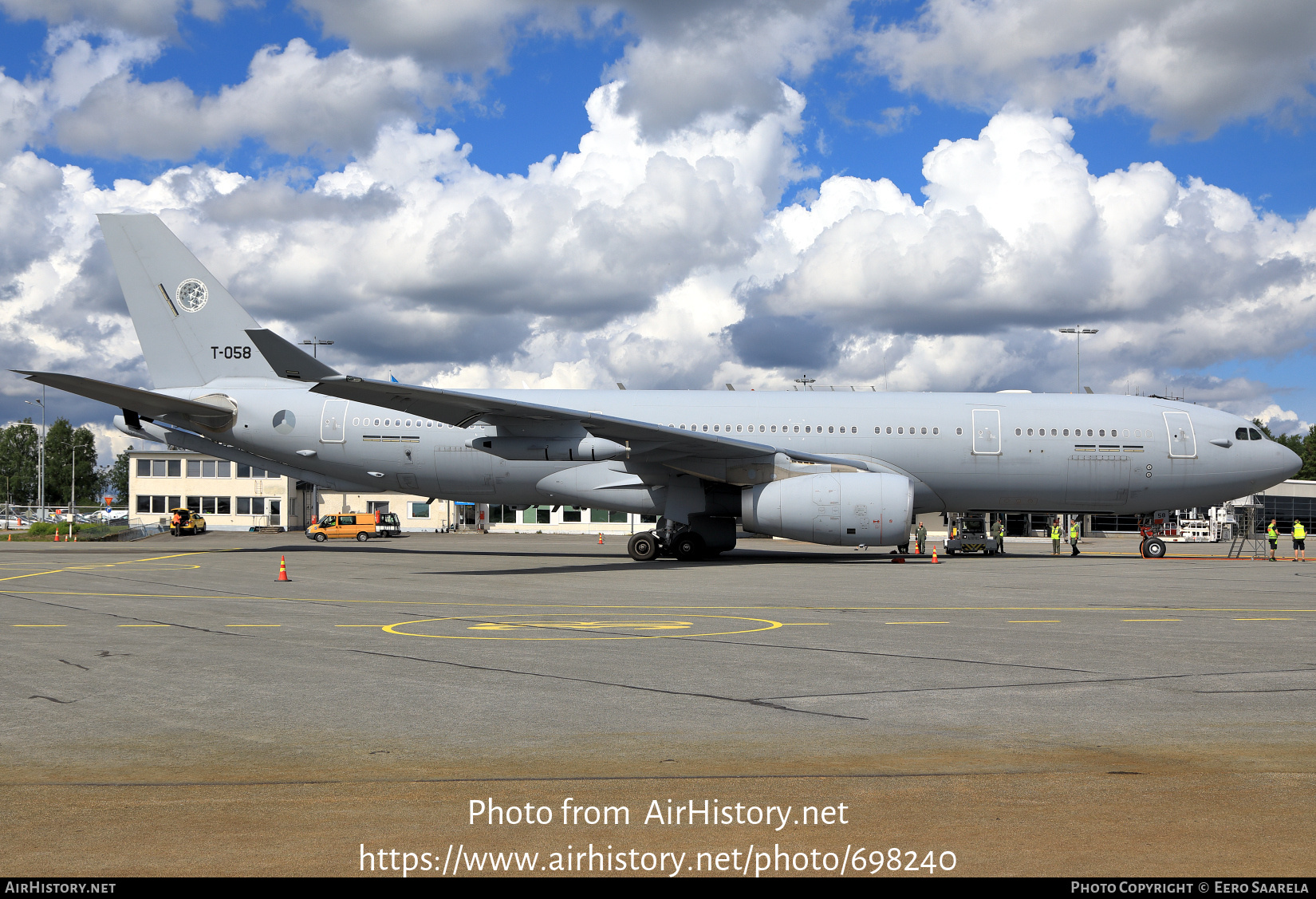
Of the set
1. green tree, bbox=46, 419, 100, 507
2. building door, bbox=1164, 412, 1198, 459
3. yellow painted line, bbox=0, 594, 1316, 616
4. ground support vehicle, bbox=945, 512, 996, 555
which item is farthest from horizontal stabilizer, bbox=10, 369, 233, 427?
green tree, bbox=46, 419, 100, 507

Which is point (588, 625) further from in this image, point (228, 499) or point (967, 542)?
point (228, 499)

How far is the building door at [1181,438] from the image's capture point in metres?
25.0

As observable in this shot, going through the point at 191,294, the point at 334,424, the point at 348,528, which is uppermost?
the point at 191,294

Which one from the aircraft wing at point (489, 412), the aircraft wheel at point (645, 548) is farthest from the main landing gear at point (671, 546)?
the aircraft wing at point (489, 412)

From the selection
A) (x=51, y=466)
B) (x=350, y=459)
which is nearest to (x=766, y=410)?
(x=350, y=459)

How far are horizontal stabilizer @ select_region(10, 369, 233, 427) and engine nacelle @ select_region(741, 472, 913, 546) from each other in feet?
48.3

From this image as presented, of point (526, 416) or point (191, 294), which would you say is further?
point (191, 294)

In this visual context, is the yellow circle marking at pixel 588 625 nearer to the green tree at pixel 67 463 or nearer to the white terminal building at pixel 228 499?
the white terminal building at pixel 228 499

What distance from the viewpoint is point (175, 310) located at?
26594mm

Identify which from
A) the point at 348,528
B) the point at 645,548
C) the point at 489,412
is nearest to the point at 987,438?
the point at 645,548

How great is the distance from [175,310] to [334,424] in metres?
5.76

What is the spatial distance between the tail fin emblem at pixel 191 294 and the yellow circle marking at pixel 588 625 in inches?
719

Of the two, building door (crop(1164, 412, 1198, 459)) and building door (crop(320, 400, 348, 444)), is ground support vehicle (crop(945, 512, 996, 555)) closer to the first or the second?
building door (crop(1164, 412, 1198, 459))

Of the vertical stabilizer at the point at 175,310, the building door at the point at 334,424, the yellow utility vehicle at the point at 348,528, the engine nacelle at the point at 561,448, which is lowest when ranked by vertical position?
the yellow utility vehicle at the point at 348,528
